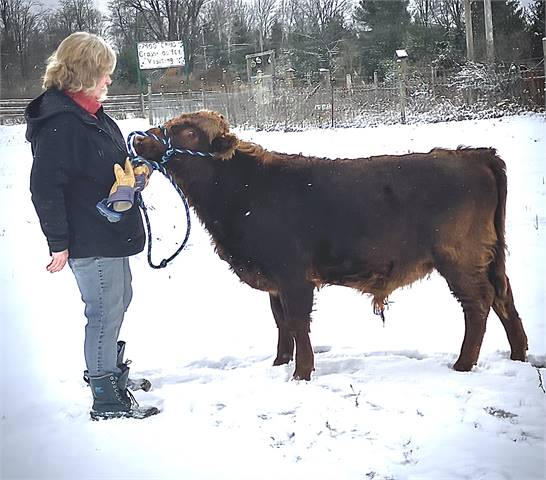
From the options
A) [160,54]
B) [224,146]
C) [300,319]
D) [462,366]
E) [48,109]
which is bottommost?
[462,366]

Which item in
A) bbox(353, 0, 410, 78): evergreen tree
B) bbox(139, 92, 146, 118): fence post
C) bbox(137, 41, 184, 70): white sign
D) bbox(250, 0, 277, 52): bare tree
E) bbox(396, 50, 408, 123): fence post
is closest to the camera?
bbox(137, 41, 184, 70): white sign

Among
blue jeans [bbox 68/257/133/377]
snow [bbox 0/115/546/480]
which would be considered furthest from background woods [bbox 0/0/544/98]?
snow [bbox 0/115/546/480]

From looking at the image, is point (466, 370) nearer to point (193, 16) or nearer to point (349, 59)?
point (193, 16)

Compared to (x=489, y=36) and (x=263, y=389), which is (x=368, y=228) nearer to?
(x=263, y=389)

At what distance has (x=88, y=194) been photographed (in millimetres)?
A: 3051

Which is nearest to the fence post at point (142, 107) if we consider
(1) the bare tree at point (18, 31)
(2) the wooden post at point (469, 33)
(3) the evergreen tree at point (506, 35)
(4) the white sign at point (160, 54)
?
(4) the white sign at point (160, 54)

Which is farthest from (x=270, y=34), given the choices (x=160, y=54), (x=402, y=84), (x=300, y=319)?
(x=300, y=319)

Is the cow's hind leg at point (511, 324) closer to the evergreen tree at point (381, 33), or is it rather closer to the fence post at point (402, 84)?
the fence post at point (402, 84)

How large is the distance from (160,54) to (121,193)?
382 cm

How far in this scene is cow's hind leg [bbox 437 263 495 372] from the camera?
3617 millimetres

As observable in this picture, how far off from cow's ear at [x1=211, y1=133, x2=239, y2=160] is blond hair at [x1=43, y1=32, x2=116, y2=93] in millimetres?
928

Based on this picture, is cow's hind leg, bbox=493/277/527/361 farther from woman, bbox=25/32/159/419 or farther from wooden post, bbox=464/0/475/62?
wooden post, bbox=464/0/475/62

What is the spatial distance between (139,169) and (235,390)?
136cm

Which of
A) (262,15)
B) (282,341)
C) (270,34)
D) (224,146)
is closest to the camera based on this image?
(224,146)
